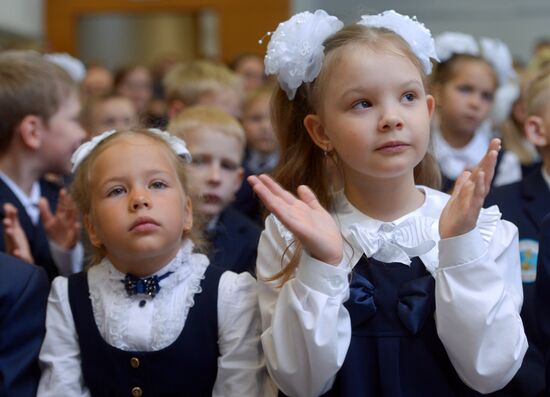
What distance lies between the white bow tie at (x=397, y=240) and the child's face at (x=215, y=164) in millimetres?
1013

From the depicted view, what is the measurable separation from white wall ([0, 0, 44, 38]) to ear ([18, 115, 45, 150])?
226 inches

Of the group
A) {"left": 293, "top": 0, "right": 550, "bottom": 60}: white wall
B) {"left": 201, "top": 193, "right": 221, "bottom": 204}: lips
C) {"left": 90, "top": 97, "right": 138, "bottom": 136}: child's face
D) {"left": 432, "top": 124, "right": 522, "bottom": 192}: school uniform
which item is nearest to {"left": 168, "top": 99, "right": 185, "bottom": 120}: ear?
{"left": 90, "top": 97, "right": 138, "bottom": 136}: child's face

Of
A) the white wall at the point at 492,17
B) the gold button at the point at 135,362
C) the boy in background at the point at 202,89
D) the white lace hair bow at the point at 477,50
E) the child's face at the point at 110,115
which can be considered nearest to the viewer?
the gold button at the point at 135,362

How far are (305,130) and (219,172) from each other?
2.84 ft

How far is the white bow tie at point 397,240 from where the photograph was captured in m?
1.82

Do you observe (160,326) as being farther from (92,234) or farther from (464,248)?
(464,248)

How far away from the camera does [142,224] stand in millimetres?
1904

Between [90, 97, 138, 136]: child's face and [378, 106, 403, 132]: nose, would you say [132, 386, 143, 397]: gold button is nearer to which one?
[378, 106, 403, 132]: nose

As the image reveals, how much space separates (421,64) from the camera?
6.36ft

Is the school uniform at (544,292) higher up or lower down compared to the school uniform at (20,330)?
higher up

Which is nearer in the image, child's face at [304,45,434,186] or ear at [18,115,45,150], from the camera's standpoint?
child's face at [304,45,434,186]

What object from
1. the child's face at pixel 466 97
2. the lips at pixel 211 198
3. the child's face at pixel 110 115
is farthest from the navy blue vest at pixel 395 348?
the child's face at pixel 110 115

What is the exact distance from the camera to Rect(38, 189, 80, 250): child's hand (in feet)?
8.61

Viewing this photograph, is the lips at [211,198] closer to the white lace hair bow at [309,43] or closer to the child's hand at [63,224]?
the child's hand at [63,224]
